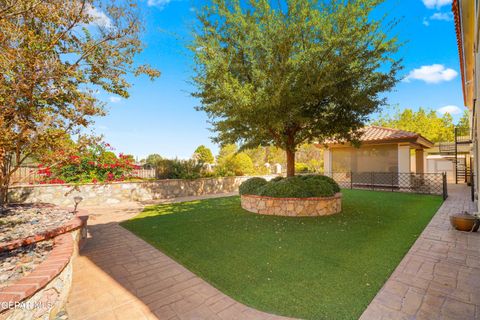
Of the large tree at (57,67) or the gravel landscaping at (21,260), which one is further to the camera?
the large tree at (57,67)

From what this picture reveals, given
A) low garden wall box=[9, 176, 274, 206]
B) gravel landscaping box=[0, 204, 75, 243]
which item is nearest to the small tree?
low garden wall box=[9, 176, 274, 206]

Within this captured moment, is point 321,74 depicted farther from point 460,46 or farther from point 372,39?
point 460,46

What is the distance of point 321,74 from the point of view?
6297mm

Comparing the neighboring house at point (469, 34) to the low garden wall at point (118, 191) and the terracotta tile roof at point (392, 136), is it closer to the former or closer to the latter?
the terracotta tile roof at point (392, 136)

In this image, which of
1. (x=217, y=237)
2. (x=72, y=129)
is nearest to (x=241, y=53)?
(x=72, y=129)

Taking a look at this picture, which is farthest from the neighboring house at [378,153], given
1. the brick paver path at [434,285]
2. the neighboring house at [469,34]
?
the brick paver path at [434,285]

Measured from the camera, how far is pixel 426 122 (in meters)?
27.7

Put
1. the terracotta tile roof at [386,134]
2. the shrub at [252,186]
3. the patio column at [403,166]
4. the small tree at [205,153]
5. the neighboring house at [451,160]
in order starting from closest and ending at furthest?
the shrub at [252,186] → the terracotta tile roof at [386,134] → the patio column at [403,166] → the neighboring house at [451,160] → the small tree at [205,153]

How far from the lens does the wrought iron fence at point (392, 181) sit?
42.2 ft

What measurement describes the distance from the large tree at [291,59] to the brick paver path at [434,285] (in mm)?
4390

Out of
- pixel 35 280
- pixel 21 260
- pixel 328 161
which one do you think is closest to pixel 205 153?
pixel 328 161

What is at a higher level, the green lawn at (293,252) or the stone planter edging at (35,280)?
the stone planter edging at (35,280)

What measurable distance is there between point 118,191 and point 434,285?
36.5 ft

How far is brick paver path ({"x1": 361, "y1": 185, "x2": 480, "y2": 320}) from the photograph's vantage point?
2418mm
